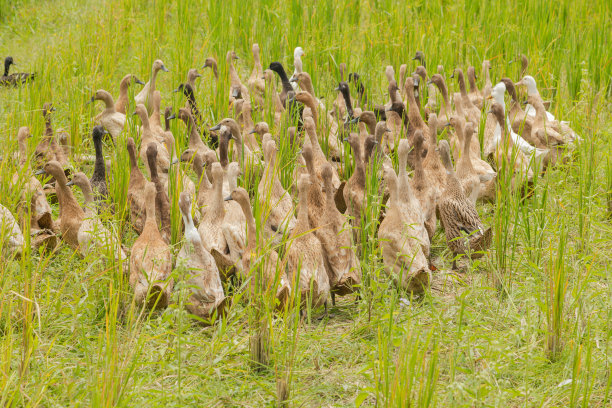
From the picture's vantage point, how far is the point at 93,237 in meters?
4.77

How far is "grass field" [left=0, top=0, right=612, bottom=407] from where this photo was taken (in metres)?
3.44

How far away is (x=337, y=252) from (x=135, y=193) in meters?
1.85

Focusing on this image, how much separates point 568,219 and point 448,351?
6.65 feet

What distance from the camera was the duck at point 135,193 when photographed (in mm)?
5438

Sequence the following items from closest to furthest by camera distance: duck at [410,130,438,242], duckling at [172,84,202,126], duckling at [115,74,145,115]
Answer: duck at [410,130,438,242]
duckling at [172,84,202,126]
duckling at [115,74,145,115]

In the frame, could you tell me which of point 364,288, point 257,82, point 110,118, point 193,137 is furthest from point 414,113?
point 110,118

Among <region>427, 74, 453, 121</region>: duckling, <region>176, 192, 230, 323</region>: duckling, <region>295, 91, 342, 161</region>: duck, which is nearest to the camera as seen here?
<region>176, 192, 230, 323</region>: duckling

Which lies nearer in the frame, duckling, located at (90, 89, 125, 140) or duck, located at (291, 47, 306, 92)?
duckling, located at (90, 89, 125, 140)

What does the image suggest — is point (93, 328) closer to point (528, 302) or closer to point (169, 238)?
point (169, 238)

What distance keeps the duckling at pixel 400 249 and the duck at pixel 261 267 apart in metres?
0.70

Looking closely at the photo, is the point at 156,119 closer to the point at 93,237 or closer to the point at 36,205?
the point at 36,205

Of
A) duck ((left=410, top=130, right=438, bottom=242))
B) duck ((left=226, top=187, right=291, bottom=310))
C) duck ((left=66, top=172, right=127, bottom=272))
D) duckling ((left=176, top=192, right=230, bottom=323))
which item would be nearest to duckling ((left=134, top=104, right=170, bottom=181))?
duck ((left=66, top=172, right=127, bottom=272))

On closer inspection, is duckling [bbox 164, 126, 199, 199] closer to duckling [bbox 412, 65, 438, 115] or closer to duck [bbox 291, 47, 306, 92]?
duck [bbox 291, 47, 306, 92]

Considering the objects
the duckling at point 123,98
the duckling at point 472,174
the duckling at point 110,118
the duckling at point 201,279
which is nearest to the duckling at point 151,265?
the duckling at point 201,279
